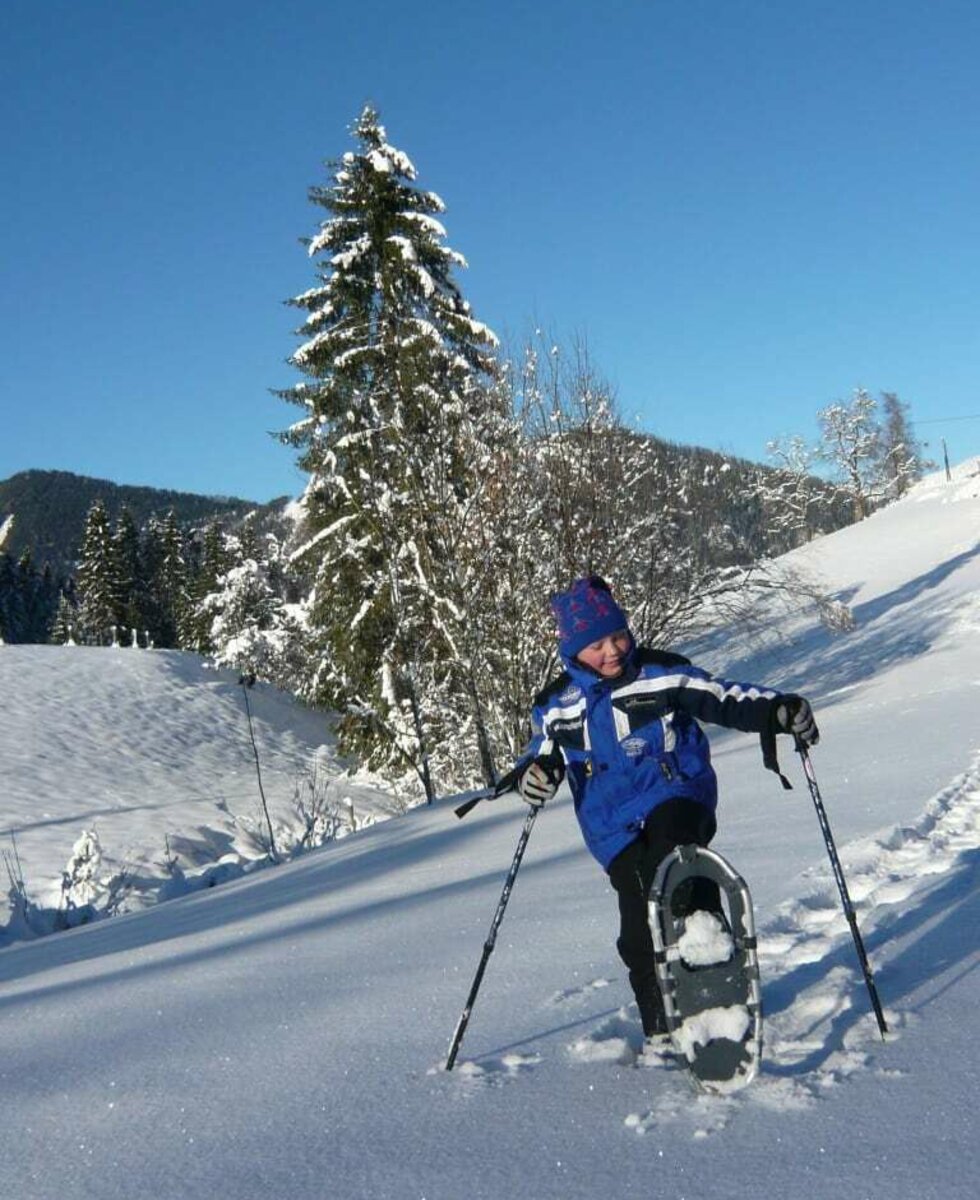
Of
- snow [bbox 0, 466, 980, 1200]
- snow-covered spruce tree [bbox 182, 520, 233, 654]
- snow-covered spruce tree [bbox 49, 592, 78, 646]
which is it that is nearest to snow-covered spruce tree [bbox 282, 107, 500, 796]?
snow [bbox 0, 466, 980, 1200]

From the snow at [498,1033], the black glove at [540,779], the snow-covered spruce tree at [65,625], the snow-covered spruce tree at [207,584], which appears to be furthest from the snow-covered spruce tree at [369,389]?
the snow-covered spruce tree at [65,625]

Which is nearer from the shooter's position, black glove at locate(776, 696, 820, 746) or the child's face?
black glove at locate(776, 696, 820, 746)

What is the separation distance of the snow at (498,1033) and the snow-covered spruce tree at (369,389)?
745 cm

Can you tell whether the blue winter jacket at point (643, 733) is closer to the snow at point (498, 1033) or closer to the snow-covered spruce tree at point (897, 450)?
the snow at point (498, 1033)

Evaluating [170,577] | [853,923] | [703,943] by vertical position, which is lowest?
[853,923]

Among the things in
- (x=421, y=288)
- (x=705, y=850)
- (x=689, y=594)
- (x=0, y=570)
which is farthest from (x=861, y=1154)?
(x=0, y=570)

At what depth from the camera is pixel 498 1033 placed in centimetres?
331

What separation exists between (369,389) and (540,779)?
14.6m

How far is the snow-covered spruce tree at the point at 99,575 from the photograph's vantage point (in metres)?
54.8

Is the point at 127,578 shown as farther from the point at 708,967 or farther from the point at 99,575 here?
the point at 708,967

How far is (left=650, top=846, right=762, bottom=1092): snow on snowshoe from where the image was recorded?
105 inches

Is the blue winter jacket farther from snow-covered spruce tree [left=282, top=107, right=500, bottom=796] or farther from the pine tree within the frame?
the pine tree

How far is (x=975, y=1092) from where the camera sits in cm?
246

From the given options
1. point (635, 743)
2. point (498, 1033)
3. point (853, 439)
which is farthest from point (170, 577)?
point (635, 743)
